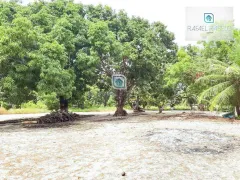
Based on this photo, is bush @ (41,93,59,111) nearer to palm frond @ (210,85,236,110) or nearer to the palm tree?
the palm tree

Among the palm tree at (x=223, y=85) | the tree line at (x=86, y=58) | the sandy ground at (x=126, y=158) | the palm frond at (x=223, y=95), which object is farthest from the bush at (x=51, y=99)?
the palm frond at (x=223, y=95)

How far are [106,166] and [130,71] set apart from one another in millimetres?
19554

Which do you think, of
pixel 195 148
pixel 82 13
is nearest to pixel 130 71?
pixel 82 13

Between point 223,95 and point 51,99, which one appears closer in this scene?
point 223,95

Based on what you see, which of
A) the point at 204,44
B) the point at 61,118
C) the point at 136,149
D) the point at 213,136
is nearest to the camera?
the point at 136,149


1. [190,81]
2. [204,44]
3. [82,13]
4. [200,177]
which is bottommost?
[200,177]

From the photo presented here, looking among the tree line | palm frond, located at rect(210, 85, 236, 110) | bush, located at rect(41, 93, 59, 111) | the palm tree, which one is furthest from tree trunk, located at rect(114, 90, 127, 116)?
palm frond, located at rect(210, 85, 236, 110)

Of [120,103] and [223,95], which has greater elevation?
[223,95]

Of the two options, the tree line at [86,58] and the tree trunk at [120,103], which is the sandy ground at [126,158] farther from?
the tree trunk at [120,103]

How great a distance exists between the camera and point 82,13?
85.5 ft

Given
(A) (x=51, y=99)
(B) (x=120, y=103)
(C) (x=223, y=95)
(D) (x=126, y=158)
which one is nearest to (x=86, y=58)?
(B) (x=120, y=103)

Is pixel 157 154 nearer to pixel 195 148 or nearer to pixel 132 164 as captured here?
pixel 132 164

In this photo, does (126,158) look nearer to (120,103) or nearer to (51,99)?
(120,103)

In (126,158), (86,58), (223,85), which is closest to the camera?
(126,158)
